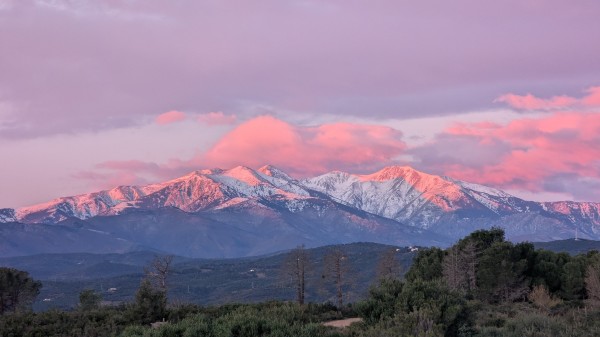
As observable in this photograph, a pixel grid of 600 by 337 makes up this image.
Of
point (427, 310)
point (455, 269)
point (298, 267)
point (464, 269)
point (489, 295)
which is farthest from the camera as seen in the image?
point (298, 267)

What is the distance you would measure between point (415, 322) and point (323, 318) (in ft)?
71.3

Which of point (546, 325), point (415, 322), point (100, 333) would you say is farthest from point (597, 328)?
point (100, 333)

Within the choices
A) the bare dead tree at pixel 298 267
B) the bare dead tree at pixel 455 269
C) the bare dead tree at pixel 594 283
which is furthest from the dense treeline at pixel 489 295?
the bare dead tree at pixel 298 267

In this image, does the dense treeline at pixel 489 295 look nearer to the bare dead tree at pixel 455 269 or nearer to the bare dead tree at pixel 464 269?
the bare dead tree at pixel 464 269

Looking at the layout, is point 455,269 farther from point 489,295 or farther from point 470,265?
point 489,295

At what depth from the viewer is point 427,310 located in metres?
23.9

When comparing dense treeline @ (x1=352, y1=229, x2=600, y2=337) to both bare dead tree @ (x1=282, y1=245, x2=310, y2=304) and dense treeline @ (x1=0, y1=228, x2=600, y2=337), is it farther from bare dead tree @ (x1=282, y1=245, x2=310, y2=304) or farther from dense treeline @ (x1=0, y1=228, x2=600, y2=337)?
bare dead tree @ (x1=282, y1=245, x2=310, y2=304)

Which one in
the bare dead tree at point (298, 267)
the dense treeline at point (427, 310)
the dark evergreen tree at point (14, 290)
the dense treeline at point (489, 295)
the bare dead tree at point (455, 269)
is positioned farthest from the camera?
the bare dead tree at point (298, 267)

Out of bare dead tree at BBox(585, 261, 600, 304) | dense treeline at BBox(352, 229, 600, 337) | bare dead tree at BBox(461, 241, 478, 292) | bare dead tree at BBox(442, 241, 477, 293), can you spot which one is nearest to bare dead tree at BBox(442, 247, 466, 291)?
bare dead tree at BBox(442, 241, 477, 293)

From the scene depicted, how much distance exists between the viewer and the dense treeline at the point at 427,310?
23.7 meters

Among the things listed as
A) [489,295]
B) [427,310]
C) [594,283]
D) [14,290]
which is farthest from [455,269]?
[14,290]

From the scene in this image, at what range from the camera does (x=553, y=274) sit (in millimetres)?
68562

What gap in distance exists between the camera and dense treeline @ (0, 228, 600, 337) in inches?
933

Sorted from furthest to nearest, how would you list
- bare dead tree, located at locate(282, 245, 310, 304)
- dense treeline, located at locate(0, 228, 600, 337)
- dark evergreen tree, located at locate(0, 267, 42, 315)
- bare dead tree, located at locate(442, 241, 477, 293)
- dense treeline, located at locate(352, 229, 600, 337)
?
bare dead tree, located at locate(282, 245, 310, 304) < dark evergreen tree, located at locate(0, 267, 42, 315) < bare dead tree, located at locate(442, 241, 477, 293) < dense treeline, located at locate(352, 229, 600, 337) < dense treeline, located at locate(0, 228, 600, 337)
